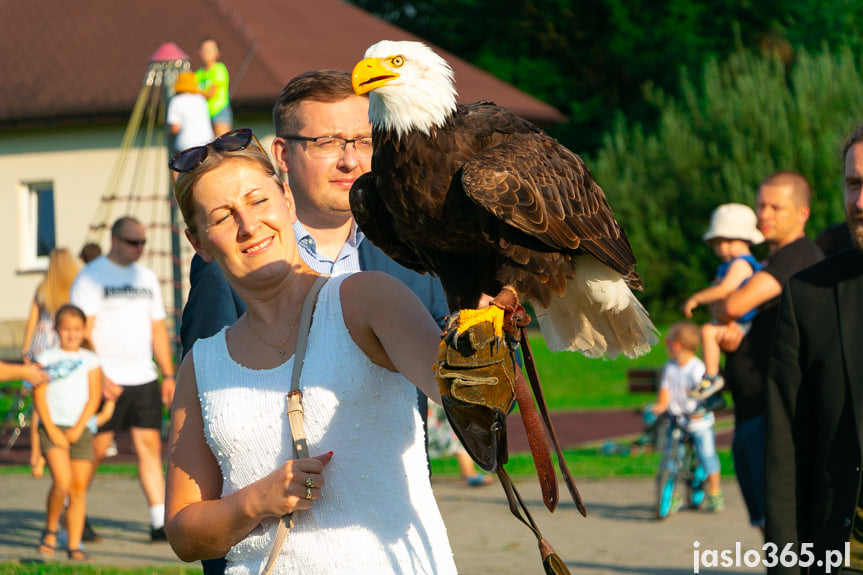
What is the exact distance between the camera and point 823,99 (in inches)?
997

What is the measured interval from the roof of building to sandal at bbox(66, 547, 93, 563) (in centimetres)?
1512

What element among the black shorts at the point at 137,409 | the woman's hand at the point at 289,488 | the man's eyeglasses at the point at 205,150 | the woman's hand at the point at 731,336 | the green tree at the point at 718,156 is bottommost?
the woman's hand at the point at 289,488

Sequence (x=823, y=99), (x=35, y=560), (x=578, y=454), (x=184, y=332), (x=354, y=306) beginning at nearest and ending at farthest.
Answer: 1. (x=354, y=306)
2. (x=184, y=332)
3. (x=35, y=560)
4. (x=578, y=454)
5. (x=823, y=99)

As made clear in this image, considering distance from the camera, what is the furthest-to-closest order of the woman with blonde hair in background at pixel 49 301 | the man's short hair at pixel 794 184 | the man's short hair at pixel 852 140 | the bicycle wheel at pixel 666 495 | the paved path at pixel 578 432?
the paved path at pixel 578 432 → the woman with blonde hair in background at pixel 49 301 → the bicycle wheel at pixel 666 495 → the man's short hair at pixel 794 184 → the man's short hair at pixel 852 140

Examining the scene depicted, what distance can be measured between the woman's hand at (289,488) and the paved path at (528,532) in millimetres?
4222

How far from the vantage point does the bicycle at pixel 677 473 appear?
7.68 m

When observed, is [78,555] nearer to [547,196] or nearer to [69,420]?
[69,420]

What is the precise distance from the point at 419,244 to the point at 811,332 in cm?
132

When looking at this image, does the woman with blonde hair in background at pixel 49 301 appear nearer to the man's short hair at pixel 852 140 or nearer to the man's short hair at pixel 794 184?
the man's short hair at pixel 794 184

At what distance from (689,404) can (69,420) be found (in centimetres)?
469

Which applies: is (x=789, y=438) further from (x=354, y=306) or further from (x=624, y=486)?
(x=624, y=486)

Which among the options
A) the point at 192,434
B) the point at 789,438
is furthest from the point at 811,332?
the point at 192,434

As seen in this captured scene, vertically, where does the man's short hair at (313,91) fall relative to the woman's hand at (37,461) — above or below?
above

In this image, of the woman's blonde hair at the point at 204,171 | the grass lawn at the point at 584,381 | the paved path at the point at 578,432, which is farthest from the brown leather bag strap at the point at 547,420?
the grass lawn at the point at 584,381
